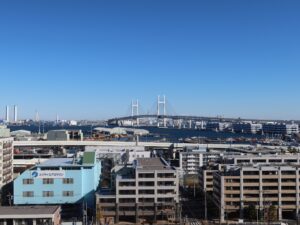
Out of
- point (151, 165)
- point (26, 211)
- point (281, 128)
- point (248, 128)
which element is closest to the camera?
point (26, 211)

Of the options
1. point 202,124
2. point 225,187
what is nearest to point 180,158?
point 225,187

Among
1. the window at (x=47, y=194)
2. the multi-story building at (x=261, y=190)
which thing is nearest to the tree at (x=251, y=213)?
the multi-story building at (x=261, y=190)

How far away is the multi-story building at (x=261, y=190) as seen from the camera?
10016 mm

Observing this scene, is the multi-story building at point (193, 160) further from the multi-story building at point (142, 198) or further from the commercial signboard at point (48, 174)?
the commercial signboard at point (48, 174)

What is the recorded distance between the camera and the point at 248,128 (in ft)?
167

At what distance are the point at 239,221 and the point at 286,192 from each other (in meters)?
1.56

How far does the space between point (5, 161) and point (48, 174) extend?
8.70 feet

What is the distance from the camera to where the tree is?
9734mm

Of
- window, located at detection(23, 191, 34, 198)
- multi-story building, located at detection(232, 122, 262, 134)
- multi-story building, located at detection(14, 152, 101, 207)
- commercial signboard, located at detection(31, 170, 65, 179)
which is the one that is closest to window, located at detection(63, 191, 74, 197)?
multi-story building, located at detection(14, 152, 101, 207)

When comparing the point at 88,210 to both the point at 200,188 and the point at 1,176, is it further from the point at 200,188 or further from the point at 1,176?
the point at 200,188

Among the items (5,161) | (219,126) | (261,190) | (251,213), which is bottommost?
(251,213)

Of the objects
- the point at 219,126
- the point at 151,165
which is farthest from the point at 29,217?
the point at 219,126

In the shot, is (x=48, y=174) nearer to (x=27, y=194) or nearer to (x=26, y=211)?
(x=27, y=194)

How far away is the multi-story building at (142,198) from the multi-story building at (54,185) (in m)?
0.92
